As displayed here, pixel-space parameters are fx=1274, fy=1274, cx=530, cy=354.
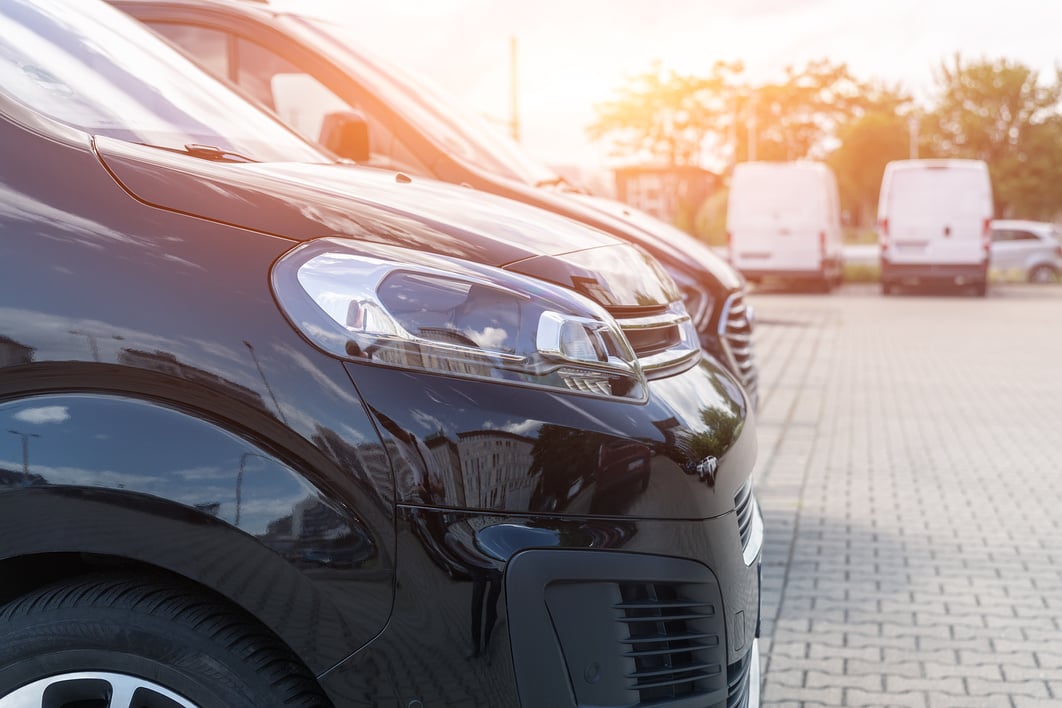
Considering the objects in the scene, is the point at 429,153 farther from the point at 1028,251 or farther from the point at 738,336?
the point at 1028,251

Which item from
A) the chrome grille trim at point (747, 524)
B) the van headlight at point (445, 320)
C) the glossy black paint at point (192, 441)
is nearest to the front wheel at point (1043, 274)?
the chrome grille trim at point (747, 524)

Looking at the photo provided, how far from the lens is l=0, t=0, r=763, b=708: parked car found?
1.83m

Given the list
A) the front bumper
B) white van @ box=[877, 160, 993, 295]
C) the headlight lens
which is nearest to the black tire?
the front bumper

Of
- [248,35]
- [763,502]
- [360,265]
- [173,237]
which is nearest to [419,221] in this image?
[360,265]

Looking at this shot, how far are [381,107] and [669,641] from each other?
3711 millimetres

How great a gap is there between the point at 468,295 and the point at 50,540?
2.37ft

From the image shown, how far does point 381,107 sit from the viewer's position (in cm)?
530

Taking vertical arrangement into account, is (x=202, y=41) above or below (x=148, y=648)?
above

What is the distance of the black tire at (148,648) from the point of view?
1.85 m

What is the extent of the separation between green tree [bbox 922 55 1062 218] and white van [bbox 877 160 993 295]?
31.6m

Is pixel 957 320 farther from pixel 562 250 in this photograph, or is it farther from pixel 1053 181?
pixel 1053 181

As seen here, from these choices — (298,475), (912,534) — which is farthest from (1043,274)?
(298,475)

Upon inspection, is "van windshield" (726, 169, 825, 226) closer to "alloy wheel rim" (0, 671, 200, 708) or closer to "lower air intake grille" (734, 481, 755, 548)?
"lower air intake grille" (734, 481, 755, 548)

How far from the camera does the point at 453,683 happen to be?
1.86 meters
